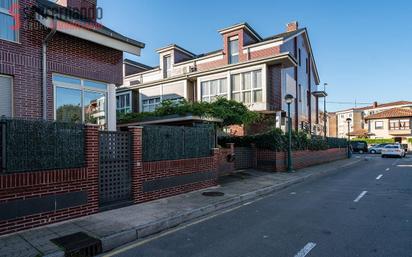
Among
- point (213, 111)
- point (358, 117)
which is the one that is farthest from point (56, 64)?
point (358, 117)

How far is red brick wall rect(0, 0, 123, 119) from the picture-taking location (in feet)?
27.1

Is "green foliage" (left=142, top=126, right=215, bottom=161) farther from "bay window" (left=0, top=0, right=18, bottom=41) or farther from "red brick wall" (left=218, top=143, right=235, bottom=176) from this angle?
"bay window" (left=0, top=0, right=18, bottom=41)

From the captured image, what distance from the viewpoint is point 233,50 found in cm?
2453

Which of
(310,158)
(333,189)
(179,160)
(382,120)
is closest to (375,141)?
(382,120)

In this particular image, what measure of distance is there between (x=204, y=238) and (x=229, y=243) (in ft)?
1.83

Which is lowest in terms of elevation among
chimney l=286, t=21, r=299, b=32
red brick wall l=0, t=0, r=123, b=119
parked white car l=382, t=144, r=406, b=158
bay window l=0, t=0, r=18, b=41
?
parked white car l=382, t=144, r=406, b=158

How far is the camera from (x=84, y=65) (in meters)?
9.91

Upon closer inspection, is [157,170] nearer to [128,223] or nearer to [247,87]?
[128,223]

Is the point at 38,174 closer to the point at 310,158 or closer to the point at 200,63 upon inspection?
the point at 310,158

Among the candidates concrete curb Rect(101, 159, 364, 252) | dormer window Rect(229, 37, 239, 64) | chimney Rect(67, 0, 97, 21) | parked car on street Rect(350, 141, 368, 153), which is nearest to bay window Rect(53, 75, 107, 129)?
chimney Rect(67, 0, 97, 21)

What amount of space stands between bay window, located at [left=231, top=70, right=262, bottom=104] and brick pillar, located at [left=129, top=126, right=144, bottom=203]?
1461 cm

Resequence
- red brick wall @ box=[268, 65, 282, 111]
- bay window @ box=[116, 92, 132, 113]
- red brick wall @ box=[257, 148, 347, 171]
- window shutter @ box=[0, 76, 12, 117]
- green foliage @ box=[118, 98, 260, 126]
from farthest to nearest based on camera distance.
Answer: bay window @ box=[116, 92, 132, 113] → red brick wall @ box=[268, 65, 282, 111] → red brick wall @ box=[257, 148, 347, 171] → green foliage @ box=[118, 98, 260, 126] → window shutter @ box=[0, 76, 12, 117]

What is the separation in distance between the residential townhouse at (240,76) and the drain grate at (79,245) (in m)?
17.2

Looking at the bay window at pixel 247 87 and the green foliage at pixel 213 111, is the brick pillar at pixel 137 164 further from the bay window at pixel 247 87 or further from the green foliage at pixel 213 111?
the bay window at pixel 247 87
